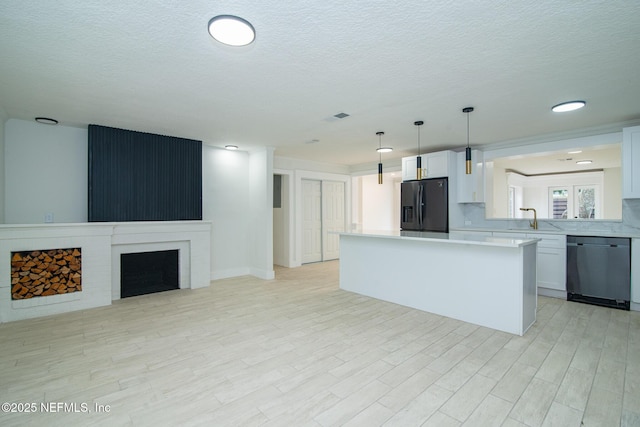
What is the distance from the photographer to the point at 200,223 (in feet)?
16.6

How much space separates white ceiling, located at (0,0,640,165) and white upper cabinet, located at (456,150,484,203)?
1.18m

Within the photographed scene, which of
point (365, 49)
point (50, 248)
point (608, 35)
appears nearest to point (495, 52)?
point (608, 35)

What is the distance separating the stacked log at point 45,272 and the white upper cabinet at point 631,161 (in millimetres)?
7281

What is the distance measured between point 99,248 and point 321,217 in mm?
4656

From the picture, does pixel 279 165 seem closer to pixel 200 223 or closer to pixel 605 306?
pixel 200 223

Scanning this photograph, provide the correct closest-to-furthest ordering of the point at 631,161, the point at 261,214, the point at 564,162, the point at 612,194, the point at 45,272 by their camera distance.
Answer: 1. the point at 45,272
2. the point at 631,161
3. the point at 261,214
4. the point at 564,162
5. the point at 612,194

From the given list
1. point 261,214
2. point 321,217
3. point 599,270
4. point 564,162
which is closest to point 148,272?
point 261,214

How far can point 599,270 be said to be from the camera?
158 inches

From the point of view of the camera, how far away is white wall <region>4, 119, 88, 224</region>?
12.8 feet

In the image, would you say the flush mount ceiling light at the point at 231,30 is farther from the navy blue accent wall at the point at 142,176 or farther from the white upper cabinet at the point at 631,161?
the white upper cabinet at the point at 631,161

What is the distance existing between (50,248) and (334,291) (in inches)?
151

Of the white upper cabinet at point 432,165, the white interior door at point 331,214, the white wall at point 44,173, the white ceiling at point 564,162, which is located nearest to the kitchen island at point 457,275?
the white upper cabinet at point 432,165

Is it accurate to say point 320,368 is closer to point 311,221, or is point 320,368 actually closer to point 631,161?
point 631,161

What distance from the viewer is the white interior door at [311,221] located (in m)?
7.25
